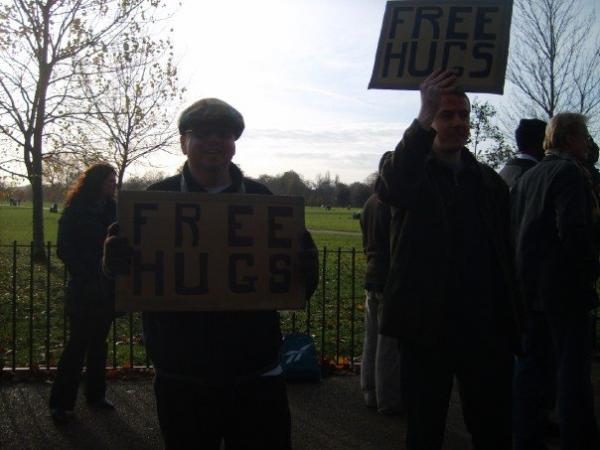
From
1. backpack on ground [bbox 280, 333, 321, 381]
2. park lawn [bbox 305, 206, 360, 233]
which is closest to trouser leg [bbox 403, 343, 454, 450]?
backpack on ground [bbox 280, 333, 321, 381]

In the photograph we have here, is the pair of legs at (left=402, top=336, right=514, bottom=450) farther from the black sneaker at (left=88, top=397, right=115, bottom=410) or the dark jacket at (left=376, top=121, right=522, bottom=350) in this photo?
the black sneaker at (left=88, top=397, right=115, bottom=410)

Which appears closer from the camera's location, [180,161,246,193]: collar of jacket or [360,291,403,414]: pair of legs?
[180,161,246,193]: collar of jacket

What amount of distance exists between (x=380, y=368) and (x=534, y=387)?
58.9 inches

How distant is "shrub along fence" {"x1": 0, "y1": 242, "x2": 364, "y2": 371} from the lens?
22.3 ft

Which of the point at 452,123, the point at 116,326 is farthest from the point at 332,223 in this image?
the point at 452,123

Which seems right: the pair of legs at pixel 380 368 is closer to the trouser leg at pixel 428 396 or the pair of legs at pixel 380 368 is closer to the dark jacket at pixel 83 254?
the dark jacket at pixel 83 254

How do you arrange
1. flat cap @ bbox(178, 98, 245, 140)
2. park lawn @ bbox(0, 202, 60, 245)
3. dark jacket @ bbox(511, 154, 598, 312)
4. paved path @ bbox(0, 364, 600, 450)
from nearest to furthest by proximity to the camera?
flat cap @ bbox(178, 98, 245, 140) → dark jacket @ bbox(511, 154, 598, 312) → paved path @ bbox(0, 364, 600, 450) → park lawn @ bbox(0, 202, 60, 245)

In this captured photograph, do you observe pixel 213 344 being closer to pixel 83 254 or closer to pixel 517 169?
pixel 83 254

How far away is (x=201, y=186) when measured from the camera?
2.93 m

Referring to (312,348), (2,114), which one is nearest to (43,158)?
(2,114)

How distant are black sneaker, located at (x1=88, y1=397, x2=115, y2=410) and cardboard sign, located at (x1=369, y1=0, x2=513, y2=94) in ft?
12.4

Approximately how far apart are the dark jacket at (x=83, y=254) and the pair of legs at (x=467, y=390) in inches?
123

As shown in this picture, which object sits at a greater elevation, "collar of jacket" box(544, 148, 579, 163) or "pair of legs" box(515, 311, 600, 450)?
"collar of jacket" box(544, 148, 579, 163)

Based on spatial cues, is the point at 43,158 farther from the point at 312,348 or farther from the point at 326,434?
the point at 326,434
